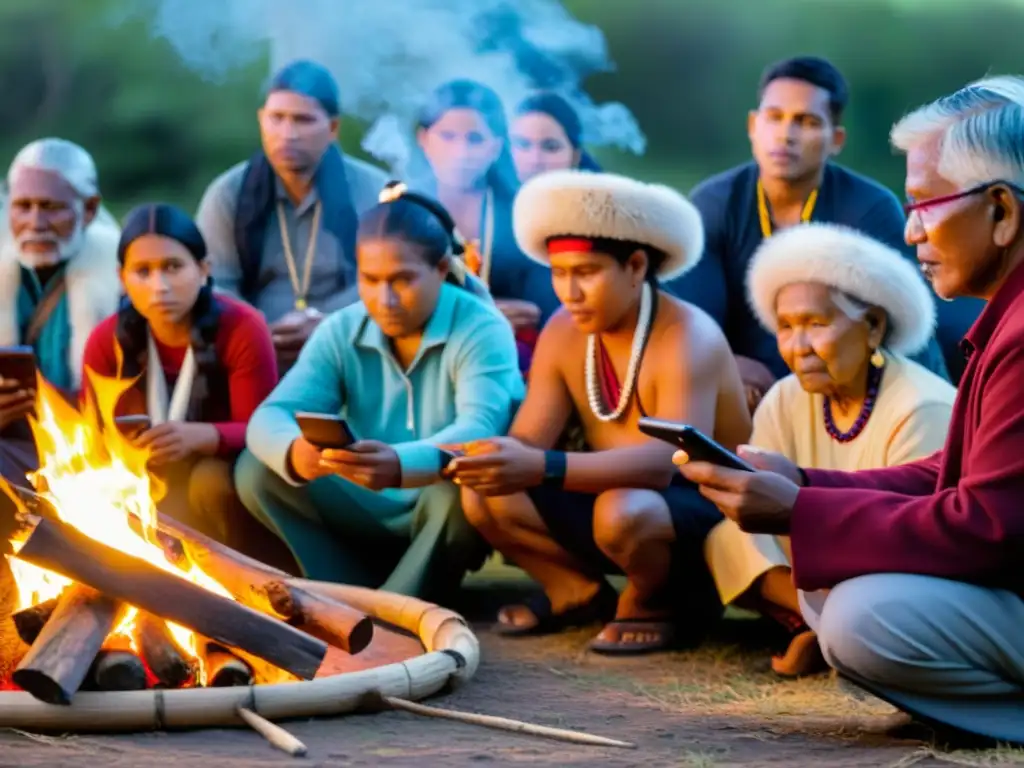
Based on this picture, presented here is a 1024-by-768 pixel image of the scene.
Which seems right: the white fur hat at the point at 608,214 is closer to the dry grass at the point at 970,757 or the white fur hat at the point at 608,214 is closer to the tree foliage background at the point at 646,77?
the dry grass at the point at 970,757

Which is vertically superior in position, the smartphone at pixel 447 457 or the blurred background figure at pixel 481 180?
the blurred background figure at pixel 481 180

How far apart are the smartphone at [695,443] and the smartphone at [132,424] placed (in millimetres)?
2464

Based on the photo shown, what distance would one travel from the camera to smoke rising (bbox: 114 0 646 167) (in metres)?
8.91

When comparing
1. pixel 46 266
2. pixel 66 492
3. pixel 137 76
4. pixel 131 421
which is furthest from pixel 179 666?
pixel 137 76

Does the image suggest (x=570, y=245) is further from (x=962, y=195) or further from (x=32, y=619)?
(x=32, y=619)

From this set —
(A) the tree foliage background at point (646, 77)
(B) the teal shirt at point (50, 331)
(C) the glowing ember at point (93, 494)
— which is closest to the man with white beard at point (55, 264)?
(B) the teal shirt at point (50, 331)

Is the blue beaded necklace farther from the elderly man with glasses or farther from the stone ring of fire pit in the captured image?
the stone ring of fire pit

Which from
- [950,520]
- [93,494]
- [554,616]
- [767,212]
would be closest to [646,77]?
[767,212]

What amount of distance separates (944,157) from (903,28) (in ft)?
17.1

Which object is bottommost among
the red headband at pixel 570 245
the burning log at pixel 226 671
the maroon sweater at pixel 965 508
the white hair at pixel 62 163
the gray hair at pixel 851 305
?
the burning log at pixel 226 671

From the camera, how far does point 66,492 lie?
15.9 ft

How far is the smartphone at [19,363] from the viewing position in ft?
16.7

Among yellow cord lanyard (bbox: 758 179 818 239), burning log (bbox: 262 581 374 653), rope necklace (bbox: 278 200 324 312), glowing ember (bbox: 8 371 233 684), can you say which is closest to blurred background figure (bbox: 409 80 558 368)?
rope necklace (bbox: 278 200 324 312)

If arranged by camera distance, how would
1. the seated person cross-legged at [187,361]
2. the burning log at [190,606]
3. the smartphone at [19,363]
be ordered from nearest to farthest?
the burning log at [190,606]
the smartphone at [19,363]
the seated person cross-legged at [187,361]
